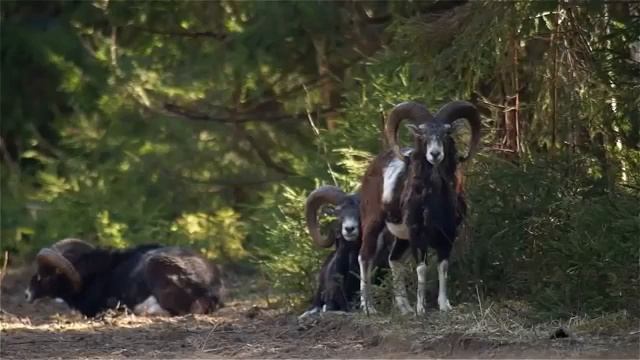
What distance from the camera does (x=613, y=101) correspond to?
45.2 feet

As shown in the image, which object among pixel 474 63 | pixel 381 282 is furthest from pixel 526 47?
pixel 381 282

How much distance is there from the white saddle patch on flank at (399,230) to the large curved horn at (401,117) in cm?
67

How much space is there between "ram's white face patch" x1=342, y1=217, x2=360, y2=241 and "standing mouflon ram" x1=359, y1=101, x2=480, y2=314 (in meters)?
1.06

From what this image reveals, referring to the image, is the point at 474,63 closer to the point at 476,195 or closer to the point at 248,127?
→ the point at 476,195

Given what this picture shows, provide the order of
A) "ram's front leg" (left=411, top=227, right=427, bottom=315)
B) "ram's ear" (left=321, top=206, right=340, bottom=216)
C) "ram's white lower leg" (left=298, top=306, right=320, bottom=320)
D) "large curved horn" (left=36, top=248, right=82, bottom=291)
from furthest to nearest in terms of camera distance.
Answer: "large curved horn" (left=36, top=248, right=82, bottom=291)
"ram's ear" (left=321, top=206, right=340, bottom=216)
"ram's white lower leg" (left=298, top=306, right=320, bottom=320)
"ram's front leg" (left=411, top=227, right=427, bottom=315)

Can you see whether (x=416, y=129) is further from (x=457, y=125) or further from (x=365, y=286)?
(x=365, y=286)

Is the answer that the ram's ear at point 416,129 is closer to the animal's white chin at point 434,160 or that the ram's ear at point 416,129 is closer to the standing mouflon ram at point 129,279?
the animal's white chin at point 434,160

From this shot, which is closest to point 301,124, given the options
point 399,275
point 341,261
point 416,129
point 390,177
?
point 341,261

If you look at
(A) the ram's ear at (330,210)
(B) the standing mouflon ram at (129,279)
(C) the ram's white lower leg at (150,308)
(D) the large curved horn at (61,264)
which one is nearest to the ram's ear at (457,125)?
(A) the ram's ear at (330,210)

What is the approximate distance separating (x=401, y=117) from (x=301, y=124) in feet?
30.1

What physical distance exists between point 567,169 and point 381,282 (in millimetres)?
2317

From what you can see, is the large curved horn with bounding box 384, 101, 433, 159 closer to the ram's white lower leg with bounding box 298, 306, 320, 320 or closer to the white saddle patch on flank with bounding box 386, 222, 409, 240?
the white saddle patch on flank with bounding box 386, 222, 409, 240

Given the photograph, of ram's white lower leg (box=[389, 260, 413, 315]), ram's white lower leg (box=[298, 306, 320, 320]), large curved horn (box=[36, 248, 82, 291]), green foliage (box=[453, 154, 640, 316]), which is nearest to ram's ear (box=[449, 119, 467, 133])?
green foliage (box=[453, 154, 640, 316])

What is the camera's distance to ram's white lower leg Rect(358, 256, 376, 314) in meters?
14.1
